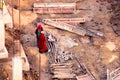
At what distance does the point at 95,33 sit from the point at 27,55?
9.62 feet

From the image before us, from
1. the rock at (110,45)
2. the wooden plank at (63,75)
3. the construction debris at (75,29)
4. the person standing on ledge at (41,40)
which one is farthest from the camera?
the construction debris at (75,29)

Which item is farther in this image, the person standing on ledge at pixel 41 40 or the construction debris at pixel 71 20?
the construction debris at pixel 71 20

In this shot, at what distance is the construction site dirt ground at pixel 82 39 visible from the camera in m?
15.6

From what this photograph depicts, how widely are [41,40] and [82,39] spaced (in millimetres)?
1999

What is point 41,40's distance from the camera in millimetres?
15617

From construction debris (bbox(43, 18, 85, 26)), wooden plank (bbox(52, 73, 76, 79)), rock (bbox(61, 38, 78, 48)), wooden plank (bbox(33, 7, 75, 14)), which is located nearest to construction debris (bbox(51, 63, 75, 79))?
wooden plank (bbox(52, 73, 76, 79))

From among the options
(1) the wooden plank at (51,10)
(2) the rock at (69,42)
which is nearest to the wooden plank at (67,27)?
(2) the rock at (69,42)

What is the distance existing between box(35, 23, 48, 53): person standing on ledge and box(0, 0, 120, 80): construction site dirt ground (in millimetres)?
231

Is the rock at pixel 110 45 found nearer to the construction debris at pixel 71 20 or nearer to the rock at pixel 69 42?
the rock at pixel 69 42

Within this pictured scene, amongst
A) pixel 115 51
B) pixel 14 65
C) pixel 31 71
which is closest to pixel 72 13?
pixel 115 51

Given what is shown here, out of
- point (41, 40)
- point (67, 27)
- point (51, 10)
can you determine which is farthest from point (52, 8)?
point (41, 40)

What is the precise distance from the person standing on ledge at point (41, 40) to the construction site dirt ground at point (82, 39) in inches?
9.1

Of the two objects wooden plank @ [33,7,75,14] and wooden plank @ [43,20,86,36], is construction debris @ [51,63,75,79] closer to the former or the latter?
wooden plank @ [43,20,86,36]

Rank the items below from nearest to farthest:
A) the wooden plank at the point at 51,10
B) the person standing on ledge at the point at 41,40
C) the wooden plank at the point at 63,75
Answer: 1. the wooden plank at the point at 63,75
2. the person standing on ledge at the point at 41,40
3. the wooden plank at the point at 51,10
